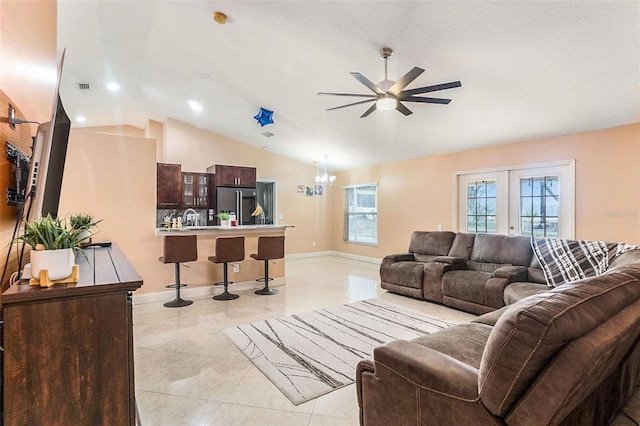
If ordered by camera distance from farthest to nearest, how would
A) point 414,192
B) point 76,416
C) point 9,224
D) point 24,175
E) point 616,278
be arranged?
point 414,192 → point 24,175 → point 9,224 → point 616,278 → point 76,416

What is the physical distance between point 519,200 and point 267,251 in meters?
4.19

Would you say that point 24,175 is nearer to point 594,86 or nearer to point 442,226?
point 594,86

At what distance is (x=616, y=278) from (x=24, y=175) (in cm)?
287

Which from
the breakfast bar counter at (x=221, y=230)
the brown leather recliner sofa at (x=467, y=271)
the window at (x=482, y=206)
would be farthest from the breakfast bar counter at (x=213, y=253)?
the window at (x=482, y=206)

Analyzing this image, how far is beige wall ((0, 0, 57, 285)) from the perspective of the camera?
4.57 feet

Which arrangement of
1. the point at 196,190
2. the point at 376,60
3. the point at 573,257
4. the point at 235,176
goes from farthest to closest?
the point at 235,176 → the point at 196,190 → the point at 376,60 → the point at 573,257

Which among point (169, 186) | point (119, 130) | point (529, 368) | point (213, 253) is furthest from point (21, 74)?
point (119, 130)

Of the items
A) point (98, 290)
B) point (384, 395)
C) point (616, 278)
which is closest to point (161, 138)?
point (98, 290)

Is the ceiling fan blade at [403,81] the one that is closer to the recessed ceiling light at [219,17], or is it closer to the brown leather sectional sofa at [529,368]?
the recessed ceiling light at [219,17]

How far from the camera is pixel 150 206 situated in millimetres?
4609

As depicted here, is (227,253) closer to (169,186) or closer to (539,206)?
(169,186)

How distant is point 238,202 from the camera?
7500 millimetres

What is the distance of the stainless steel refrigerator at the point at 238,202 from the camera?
7289 millimetres

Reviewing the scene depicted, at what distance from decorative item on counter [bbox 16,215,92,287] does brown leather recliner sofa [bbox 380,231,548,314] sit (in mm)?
3822
